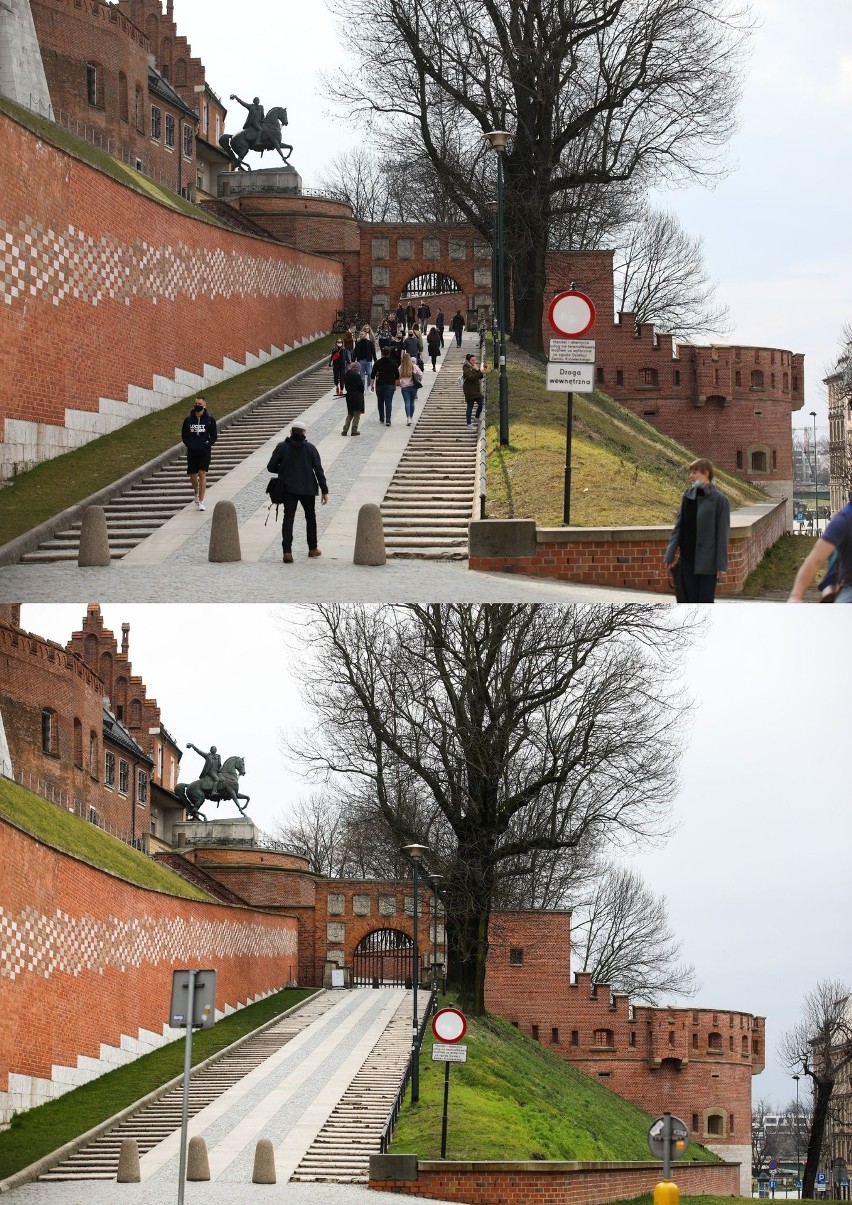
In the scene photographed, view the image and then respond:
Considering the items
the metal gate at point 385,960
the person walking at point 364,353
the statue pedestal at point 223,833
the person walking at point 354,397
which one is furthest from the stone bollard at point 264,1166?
the statue pedestal at point 223,833

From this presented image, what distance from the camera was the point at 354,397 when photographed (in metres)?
31.4

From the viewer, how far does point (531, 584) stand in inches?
819

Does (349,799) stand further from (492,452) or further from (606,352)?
(606,352)

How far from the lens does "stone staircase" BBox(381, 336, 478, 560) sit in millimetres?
22719

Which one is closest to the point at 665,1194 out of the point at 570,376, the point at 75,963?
the point at 570,376

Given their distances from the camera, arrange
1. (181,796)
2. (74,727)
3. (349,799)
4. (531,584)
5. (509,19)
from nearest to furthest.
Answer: (531,584)
(349,799)
(509,19)
(74,727)
(181,796)

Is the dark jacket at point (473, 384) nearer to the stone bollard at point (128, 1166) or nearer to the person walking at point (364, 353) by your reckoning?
the person walking at point (364, 353)

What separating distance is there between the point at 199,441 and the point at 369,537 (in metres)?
5.05

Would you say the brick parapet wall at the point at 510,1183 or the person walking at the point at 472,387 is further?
the person walking at the point at 472,387

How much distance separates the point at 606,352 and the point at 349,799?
27346 mm

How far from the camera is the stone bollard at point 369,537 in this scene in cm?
2102

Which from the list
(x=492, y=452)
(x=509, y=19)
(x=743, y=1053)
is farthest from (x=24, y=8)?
(x=743, y=1053)

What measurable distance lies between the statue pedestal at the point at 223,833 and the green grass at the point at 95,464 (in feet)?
52.2

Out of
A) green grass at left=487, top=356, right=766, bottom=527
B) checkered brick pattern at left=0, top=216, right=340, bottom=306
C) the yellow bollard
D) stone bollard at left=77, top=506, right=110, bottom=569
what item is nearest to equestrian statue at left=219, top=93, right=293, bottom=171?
checkered brick pattern at left=0, top=216, right=340, bottom=306
